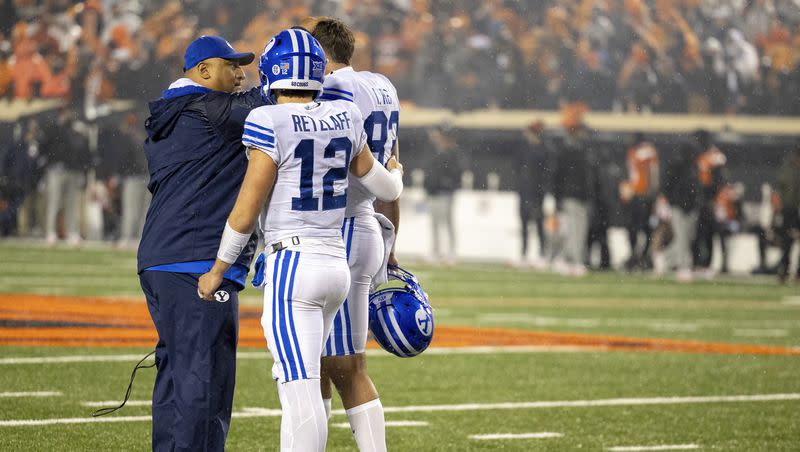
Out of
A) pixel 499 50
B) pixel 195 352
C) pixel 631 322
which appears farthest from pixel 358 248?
pixel 499 50

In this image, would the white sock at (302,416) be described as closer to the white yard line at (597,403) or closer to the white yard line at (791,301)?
the white yard line at (597,403)

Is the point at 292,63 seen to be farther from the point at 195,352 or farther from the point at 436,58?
the point at 436,58

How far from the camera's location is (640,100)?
24.0 metres

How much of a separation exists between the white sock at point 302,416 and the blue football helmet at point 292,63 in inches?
37.5

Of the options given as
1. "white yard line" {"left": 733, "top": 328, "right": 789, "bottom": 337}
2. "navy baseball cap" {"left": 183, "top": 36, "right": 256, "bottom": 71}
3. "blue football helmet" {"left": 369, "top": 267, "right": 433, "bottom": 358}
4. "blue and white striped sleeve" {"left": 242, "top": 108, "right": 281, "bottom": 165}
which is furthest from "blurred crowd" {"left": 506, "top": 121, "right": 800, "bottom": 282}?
"blue and white striped sleeve" {"left": 242, "top": 108, "right": 281, "bottom": 165}

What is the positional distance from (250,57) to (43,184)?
56.4 feet

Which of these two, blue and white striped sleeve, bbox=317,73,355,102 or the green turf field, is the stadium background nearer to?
the green turf field

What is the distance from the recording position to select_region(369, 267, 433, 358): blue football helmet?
5.28 meters

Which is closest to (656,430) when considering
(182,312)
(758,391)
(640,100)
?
(758,391)

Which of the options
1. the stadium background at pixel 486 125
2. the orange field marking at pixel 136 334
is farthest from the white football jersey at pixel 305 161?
the stadium background at pixel 486 125

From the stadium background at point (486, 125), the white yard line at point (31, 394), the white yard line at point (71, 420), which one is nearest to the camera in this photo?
the white yard line at point (71, 420)

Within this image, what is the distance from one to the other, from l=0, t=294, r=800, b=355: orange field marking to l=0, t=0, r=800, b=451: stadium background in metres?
0.04

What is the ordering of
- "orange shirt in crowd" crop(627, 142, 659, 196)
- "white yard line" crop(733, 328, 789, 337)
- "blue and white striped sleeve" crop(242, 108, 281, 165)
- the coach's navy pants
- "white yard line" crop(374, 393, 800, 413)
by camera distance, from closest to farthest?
1. "blue and white striped sleeve" crop(242, 108, 281, 165)
2. the coach's navy pants
3. "white yard line" crop(374, 393, 800, 413)
4. "white yard line" crop(733, 328, 789, 337)
5. "orange shirt in crowd" crop(627, 142, 659, 196)

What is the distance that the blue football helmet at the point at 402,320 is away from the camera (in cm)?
528
